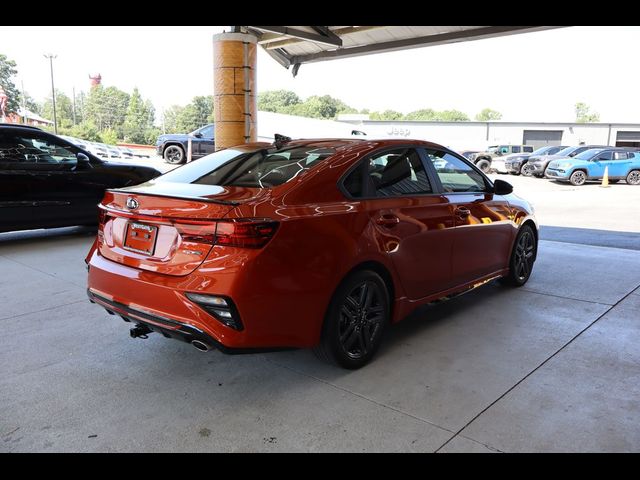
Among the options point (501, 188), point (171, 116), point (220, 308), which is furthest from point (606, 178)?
point (171, 116)

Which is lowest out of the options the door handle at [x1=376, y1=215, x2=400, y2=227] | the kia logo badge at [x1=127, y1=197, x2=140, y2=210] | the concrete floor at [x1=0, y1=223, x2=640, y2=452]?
the concrete floor at [x1=0, y1=223, x2=640, y2=452]

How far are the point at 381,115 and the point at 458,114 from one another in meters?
20.7

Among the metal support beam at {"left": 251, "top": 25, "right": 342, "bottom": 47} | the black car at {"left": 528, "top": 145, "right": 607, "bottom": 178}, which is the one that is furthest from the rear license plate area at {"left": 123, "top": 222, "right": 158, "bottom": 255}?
the black car at {"left": 528, "top": 145, "right": 607, "bottom": 178}

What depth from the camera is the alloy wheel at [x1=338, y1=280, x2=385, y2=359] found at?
338 centimetres

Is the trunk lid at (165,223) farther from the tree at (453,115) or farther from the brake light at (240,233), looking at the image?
the tree at (453,115)

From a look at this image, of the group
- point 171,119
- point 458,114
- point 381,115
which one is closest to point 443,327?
point 171,119

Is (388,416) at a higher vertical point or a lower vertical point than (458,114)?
lower

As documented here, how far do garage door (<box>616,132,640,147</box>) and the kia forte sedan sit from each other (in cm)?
5777

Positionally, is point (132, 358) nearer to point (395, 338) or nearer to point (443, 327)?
point (395, 338)

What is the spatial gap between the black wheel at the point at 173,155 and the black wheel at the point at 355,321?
58.3 feet

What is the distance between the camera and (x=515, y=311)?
4.77 m

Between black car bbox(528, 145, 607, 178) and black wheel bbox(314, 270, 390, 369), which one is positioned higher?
black car bbox(528, 145, 607, 178)

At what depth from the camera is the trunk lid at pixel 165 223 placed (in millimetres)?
2887

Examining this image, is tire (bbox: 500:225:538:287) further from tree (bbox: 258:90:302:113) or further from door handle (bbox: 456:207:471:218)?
tree (bbox: 258:90:302:113)
